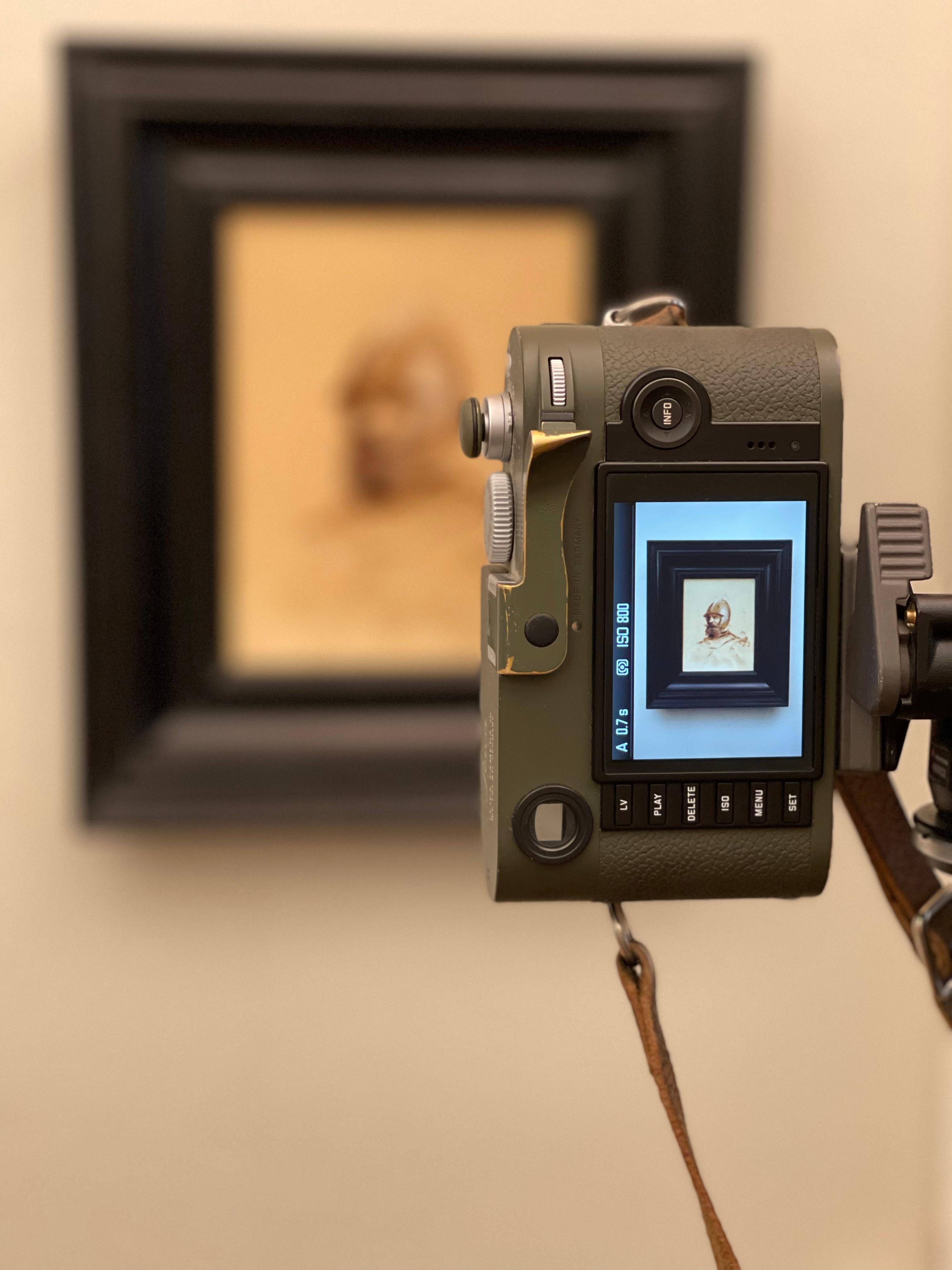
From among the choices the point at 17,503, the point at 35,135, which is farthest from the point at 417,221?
the point at 17,503

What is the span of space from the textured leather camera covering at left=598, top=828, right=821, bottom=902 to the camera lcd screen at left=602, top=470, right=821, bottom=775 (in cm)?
3

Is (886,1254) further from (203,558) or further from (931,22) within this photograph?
(931,22)

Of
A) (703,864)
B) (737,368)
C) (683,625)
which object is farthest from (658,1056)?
(737,368)

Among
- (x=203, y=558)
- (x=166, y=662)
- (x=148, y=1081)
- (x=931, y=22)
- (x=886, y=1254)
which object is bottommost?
(x=886, y=1254)

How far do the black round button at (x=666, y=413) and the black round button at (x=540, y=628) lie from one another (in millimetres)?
95

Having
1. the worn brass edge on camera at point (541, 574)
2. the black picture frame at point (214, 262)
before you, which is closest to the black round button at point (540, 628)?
the worn brass edge on camera at point (541, 574)

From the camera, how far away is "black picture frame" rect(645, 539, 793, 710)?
51cm

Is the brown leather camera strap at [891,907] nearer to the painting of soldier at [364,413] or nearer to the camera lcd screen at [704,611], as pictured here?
the camera lcd screen at [704,611]

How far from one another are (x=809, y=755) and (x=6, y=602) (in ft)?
3.02

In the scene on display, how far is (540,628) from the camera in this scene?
51 cm

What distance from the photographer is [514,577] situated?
1.71 feet

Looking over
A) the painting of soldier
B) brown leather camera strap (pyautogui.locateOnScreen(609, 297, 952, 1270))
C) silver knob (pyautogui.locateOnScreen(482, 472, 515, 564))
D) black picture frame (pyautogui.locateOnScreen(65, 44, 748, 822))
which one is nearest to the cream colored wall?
black picture frame (pyautogui.locateOnScreen(65, 44, 748, 822))

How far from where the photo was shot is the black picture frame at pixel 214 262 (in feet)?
3.66

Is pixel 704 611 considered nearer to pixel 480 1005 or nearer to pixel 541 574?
pixel 541 574
